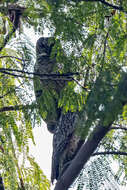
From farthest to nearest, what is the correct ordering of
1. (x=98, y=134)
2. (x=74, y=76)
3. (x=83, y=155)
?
(x=74, y=76) < (x=83, y=155) < (x=98, y=134)

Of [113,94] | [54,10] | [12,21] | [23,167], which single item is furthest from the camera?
[23,167]

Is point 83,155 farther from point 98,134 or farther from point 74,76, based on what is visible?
point 74,76

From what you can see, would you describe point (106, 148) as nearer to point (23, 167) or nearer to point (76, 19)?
point (23, 167)

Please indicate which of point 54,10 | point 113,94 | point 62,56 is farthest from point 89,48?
point 113,94

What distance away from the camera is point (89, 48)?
5.79 feet

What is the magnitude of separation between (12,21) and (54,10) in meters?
0.60

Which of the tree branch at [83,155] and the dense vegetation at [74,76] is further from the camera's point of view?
the tree branch at [83,155]

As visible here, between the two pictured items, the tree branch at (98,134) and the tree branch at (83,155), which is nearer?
the tree branch at (98,134)

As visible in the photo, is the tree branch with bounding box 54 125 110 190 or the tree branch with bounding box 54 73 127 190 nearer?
the tree branch with bounding box 54 73 127 190

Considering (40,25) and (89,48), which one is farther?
(89,48)

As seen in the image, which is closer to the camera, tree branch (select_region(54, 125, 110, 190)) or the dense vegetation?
the dense vegetation

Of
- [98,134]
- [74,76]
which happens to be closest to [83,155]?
[98,134]

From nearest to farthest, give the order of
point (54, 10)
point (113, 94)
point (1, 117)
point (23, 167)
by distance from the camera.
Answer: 1. point (113, 94)
2. point (54, 10)
3. point (1, 117)
4. point (23, 167)

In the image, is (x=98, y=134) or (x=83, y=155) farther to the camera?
(x=83, y=155)
